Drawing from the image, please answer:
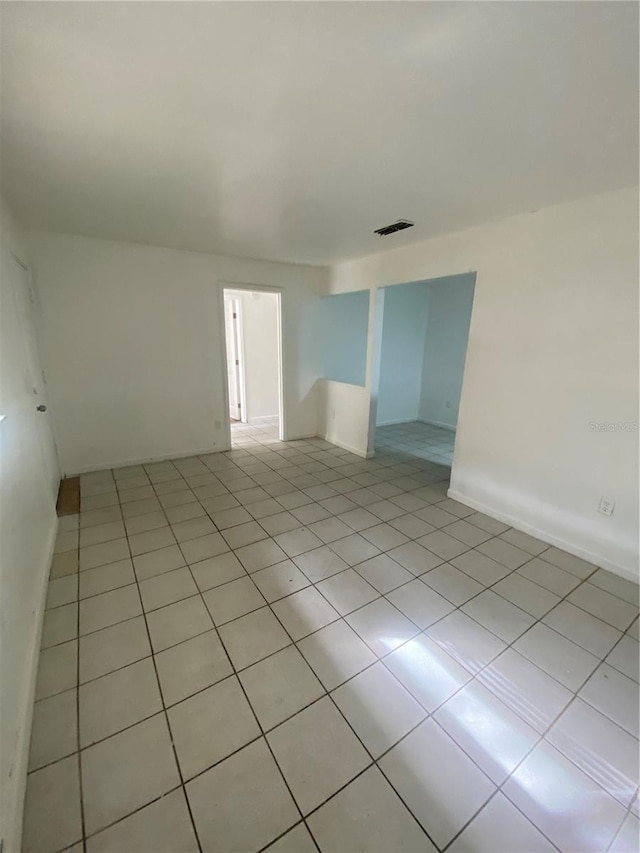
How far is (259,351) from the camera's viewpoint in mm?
5465

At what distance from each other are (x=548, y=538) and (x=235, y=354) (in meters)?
4.71

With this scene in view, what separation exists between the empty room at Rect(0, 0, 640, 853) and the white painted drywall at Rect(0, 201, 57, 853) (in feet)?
0.07

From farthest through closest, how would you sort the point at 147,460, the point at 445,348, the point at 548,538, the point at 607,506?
the point at 445,348
the point at 147,460
the point at 548,538
the point at 607,506

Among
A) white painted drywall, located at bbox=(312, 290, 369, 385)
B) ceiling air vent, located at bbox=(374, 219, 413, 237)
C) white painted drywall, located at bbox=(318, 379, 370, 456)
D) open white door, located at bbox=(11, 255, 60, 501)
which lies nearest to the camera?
open white door, located at bbox=(11, 255, 60, 501)

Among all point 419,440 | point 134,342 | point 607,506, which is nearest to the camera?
point 607,506

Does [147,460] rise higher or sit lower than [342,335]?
lower

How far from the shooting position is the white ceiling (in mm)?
950

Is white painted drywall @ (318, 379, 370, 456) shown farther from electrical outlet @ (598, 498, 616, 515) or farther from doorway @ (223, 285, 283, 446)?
electrical outlet @ (598, 498, 616, 515)

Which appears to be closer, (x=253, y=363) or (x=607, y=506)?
(x=607, y=506)

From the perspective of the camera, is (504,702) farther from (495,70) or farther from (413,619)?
(495,70)

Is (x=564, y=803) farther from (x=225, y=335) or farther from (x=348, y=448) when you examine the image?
(x=225, y=335)

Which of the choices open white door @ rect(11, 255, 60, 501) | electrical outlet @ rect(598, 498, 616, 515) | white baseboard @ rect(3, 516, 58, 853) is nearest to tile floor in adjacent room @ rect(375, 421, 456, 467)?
electrical outlet @ rect(598, 498, 616, 515)

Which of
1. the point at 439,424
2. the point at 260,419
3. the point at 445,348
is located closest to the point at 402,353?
the point at 445,348

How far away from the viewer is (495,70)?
1.10 meters
